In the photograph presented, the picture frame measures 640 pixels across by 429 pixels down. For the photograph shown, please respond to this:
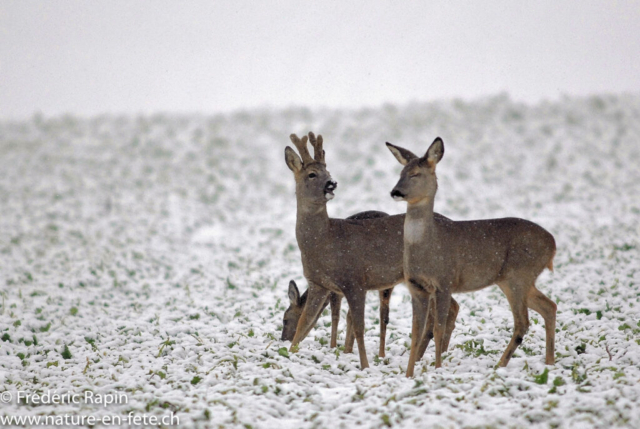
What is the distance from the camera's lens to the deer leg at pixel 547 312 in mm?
6129

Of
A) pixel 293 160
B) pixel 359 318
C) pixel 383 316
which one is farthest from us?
pixel 383 316

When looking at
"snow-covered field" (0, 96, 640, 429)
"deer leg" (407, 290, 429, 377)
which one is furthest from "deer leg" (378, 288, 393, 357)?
"deer leg" (407, 290, 429, 377)

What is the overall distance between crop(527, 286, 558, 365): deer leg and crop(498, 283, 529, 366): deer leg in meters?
0.15

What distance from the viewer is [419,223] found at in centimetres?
595

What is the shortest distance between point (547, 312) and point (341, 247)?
7.34ft

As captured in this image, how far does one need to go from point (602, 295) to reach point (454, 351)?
332 centimetres

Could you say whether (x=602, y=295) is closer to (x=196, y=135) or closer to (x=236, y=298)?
(x=236, y=298)

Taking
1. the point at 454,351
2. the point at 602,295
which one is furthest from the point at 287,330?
the point at 602,295

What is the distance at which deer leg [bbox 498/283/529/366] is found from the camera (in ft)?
20.0

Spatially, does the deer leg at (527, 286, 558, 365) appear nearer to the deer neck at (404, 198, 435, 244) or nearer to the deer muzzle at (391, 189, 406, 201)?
the deer neck at (404, 198, 435, 244)

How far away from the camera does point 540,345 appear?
272 inches

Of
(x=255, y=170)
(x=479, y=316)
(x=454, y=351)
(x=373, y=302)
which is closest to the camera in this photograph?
(x=454, y=351)

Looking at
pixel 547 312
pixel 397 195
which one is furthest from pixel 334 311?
pixel 547 312

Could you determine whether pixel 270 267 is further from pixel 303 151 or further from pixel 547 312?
pixel 547 312
